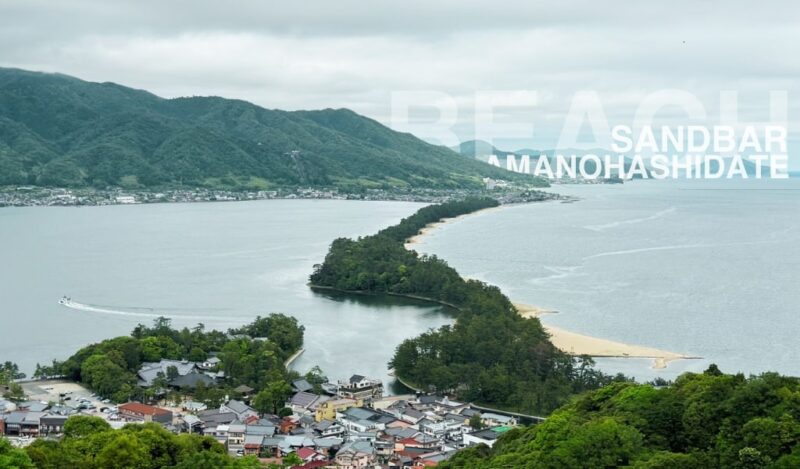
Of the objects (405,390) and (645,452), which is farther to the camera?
(405,390)

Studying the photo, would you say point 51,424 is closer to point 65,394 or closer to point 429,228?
point 65,394

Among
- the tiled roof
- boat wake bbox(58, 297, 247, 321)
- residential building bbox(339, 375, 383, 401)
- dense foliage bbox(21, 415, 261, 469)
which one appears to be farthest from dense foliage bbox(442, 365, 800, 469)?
boat wake bbox(58, 297, 247, 321)

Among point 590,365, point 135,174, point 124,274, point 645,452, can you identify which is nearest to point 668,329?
point 590,365

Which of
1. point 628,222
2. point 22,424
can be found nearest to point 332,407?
point 22,424

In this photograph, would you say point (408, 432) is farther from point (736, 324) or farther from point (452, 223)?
point (452, 223)

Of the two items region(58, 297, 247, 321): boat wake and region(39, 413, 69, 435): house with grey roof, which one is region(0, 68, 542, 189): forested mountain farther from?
region(39, 413, 69, 435): house with grey roof

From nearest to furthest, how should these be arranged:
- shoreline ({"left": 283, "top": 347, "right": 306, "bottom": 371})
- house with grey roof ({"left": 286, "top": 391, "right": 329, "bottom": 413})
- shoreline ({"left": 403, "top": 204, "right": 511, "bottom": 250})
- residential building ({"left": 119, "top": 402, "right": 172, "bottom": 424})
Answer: residential building ({"left": 119, "top": 402, "right": 172, "bottom": 424}) → house with grey roof ({"left": 286, "top": 391, "right": 329, "bottom": 413}) → shoreline ({"left": 283, "top": 347, "right": 306, "bottom": 371}) → shoreline ({"left": 403, "top": 204, "right": 511, "bottom": 250})
